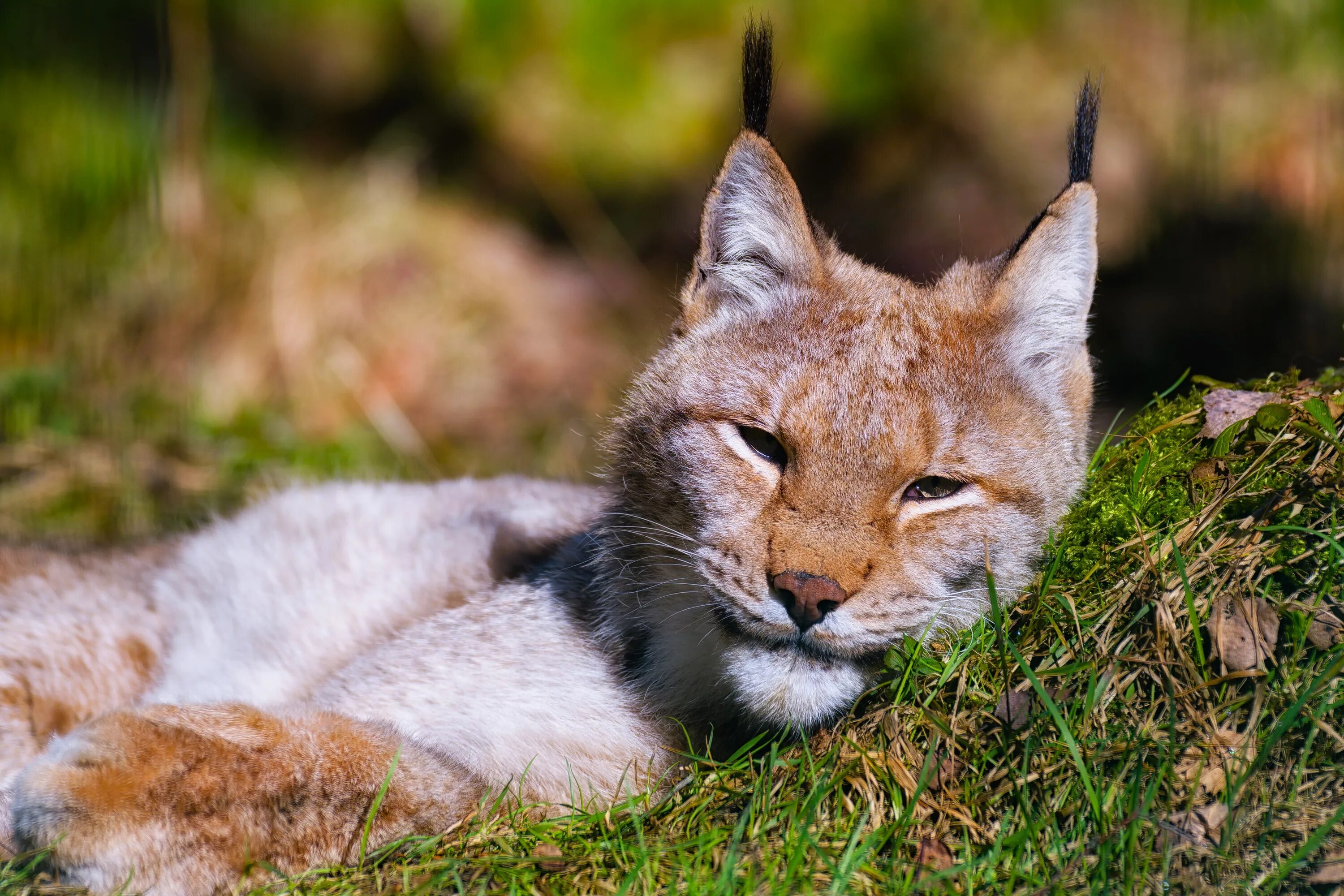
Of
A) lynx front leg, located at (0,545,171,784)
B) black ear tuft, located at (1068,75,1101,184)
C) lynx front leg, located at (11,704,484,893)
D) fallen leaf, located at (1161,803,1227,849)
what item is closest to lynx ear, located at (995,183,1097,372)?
black ear tuft, located at (1068,75,1101,184)

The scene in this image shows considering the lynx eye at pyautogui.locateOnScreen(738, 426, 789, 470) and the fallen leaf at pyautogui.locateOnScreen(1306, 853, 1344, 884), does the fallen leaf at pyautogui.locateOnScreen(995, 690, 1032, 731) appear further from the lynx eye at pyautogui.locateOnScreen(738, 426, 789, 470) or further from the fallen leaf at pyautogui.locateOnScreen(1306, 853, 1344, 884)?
the lynx eye at pyautogui.locateOnScreen(738, 426, 789, 470)

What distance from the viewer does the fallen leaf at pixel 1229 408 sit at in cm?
383

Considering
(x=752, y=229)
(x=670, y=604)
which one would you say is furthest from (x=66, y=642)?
(x=752, y=229)

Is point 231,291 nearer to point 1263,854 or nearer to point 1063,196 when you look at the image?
point 1063,196

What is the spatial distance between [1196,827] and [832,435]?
1480 millimetres

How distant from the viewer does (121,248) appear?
9.29 meters

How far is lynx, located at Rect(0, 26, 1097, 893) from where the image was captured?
339cm

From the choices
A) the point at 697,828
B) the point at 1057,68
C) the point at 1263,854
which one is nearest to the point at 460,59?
the point at 1057,68

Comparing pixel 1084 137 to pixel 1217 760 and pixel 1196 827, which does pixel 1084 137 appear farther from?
pixel 1196 827

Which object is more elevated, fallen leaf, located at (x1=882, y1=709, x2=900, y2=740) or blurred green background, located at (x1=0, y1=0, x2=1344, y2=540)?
blurred green background, located at (x1=0, y1=0, x2=1344, y2=540)

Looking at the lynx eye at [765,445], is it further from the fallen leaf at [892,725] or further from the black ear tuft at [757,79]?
the black ear tuft at [757,79]

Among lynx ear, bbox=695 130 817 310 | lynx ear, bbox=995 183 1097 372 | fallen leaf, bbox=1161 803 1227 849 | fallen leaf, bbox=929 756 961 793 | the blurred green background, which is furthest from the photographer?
the blurred green background

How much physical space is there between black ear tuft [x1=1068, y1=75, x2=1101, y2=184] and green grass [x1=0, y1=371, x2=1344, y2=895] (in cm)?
104

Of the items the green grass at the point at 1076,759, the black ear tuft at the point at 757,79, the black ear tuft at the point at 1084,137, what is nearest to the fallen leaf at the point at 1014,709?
the green grass at the point at 1076,759
